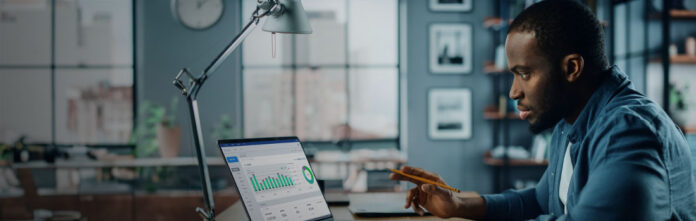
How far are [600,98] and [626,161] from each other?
0.25 m

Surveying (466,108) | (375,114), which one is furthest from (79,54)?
(466,108)

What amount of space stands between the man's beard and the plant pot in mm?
3949

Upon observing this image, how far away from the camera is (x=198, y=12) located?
17.3 feet

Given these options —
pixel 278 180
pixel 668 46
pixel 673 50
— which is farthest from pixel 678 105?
pixel 278 180

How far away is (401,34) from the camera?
219 inches

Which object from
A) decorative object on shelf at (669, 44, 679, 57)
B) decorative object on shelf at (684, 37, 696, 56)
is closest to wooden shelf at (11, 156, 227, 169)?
decorative object on shelf at (669, 44, 679, 57)

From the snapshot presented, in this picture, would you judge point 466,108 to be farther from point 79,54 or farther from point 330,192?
point 79,54

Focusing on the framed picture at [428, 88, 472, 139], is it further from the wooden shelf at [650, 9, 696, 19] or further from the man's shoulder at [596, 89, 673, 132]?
the man's shoulder at [596, 89, 673, 132]

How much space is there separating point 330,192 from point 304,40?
12.3 feet

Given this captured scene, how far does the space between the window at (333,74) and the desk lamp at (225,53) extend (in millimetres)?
3913

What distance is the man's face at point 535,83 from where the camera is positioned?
3.78ft

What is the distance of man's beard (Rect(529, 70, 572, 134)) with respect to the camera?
1162 mm

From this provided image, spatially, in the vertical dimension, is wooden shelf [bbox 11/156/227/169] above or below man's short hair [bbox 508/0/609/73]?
below

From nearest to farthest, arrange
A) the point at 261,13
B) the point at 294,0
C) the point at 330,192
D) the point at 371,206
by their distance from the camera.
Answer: the point at 261,13 → the point at 294,0 → the point at 371,206 → the point at 330,192
